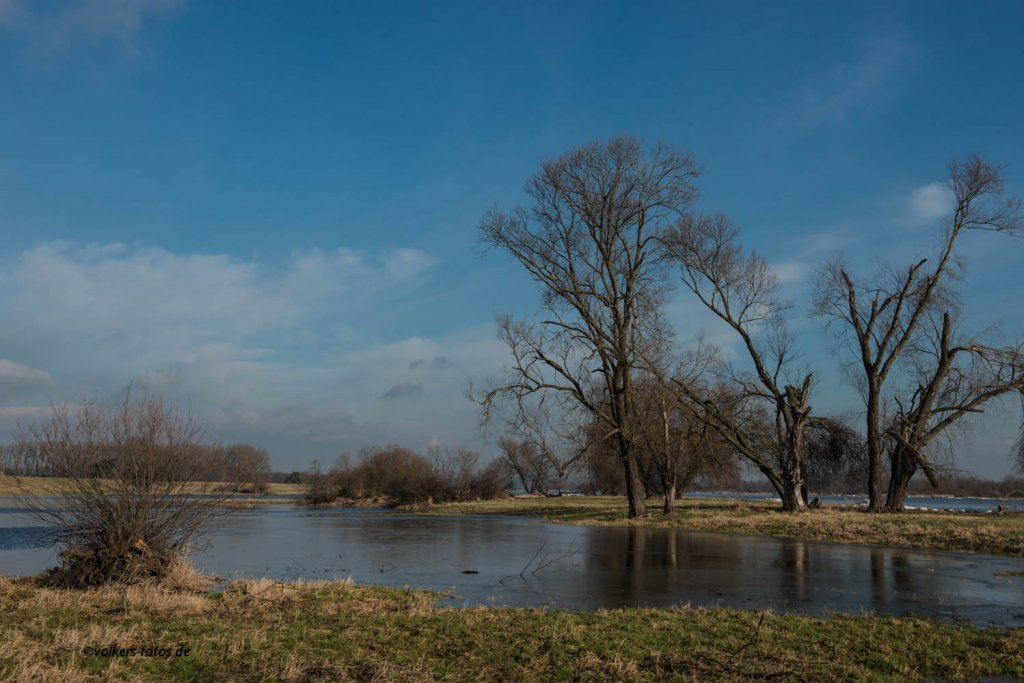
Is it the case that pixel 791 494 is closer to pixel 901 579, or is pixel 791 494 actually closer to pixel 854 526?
pixel 854 526

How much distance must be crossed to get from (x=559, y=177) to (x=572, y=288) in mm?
5086

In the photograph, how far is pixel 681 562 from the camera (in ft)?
58.3

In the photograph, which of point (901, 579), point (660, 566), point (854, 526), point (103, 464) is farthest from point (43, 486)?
point (854, 526)

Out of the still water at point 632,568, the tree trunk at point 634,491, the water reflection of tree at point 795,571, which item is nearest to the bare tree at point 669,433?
the tree trunk at point 634,491

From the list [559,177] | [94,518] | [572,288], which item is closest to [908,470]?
[572,288]

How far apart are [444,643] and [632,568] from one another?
9.28 m

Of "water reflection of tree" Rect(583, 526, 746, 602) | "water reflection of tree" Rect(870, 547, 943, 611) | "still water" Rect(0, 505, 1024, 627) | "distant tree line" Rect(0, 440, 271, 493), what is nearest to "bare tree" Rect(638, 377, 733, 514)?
"still water" Rect(0, 505, 1024, 627)

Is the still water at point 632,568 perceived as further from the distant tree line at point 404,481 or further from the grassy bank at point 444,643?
the distant tree line at point 404,481

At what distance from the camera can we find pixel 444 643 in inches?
325

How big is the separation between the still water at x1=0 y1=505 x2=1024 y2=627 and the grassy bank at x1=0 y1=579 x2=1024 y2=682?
73.8 inches

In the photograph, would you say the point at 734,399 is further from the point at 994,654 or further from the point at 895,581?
the point at 994,654

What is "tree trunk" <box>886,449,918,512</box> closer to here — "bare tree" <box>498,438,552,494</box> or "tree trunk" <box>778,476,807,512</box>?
"tree trunk" <box>778,476,807,512</box>

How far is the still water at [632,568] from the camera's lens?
39.8 ft

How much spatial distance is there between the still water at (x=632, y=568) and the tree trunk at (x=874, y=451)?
13.1 meters
